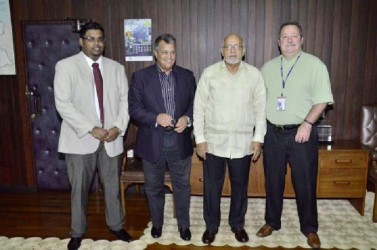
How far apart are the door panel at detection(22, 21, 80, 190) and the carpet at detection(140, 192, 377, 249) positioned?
146 cm

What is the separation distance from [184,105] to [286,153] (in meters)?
0.86

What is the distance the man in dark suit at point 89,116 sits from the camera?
252 cm

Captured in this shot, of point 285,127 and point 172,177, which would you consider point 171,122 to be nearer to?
point 172,177

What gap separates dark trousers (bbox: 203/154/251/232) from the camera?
105 inches

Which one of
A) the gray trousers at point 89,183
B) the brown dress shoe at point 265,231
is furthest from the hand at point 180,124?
the brown dress shoe at point 265,231

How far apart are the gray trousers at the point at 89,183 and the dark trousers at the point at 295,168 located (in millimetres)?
1209

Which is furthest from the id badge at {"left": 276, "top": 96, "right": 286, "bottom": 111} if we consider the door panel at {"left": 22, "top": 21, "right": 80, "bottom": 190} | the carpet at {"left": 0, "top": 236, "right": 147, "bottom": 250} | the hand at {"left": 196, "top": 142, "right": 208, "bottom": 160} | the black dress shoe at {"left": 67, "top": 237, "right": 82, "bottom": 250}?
the door panel at {"left": 22, "top": 21, "right": 80, "bottom": 190}

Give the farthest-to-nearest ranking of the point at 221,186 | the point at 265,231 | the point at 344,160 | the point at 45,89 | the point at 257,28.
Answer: the point at 45,89
the point at 257,28
the point at 344,160
the point at 265,231
the point at 221,186

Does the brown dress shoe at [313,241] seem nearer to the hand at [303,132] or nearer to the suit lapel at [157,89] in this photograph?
the hand at [303,132]

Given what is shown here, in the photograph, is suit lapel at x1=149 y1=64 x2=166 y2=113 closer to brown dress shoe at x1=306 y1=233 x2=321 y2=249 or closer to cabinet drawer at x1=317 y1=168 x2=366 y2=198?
brown dress shoe at x1=306 y1=233 x2=321 y2=249

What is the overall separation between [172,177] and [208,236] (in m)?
0.55

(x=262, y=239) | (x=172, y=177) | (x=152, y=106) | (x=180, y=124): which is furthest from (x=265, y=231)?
(x=152, y=106)

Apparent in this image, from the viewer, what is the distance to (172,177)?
110 inches

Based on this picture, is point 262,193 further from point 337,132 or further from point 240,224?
point 337,132
